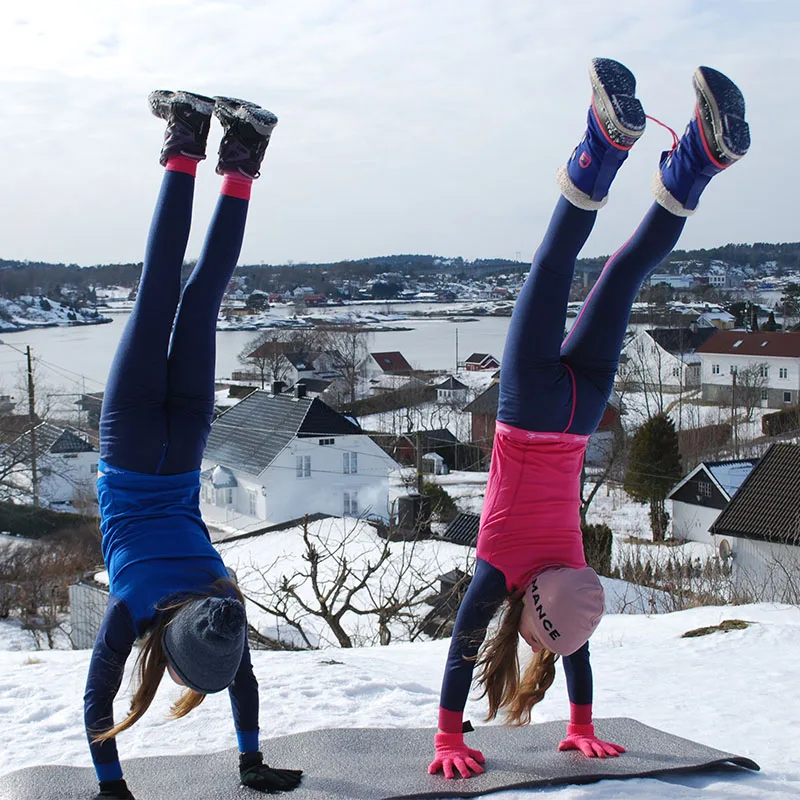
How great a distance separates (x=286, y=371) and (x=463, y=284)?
Answer: 22.6 metres

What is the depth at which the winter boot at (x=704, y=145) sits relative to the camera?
2.83m

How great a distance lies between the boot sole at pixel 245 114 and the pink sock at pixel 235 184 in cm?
17

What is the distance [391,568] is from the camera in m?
12.9

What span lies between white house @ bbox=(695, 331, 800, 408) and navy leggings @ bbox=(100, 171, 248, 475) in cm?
3661

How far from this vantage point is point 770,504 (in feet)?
46.3

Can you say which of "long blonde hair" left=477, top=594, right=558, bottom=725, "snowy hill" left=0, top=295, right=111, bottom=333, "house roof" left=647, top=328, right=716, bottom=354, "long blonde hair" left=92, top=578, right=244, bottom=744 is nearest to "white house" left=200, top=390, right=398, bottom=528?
"long blonde hair" left=477, top=594, right=558, bottom=725

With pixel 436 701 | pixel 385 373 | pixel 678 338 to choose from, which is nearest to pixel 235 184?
pixel 436 701

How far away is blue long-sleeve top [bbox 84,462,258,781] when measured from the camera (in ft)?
9.14

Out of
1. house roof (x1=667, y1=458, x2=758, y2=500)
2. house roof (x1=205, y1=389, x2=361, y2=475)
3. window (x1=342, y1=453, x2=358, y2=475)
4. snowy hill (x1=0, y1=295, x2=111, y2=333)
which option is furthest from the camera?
snowy hill (x1=0, y1=295, x2=111, y2=333)

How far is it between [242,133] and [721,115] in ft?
5.31

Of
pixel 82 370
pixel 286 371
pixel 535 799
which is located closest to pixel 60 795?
pixel 535 799

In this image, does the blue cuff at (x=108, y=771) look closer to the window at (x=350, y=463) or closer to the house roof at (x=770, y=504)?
the house roof at (x=770, y=504)

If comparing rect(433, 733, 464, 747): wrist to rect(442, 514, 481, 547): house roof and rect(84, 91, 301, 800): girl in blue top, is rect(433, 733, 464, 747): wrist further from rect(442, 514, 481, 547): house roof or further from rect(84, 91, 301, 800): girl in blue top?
rect(442, 514, 481, 547): house roof

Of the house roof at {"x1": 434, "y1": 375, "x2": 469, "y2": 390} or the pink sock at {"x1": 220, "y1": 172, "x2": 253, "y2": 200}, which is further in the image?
the house roof at {"x1": 434, "y1": 375, "x2": 469, "y2": 390}
